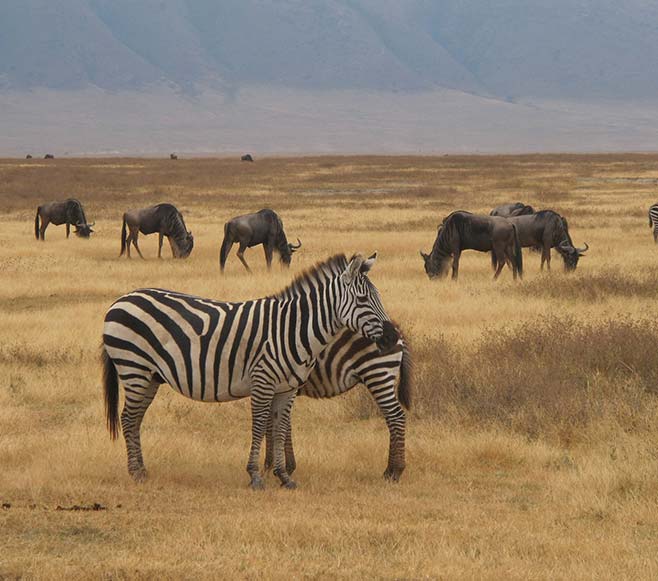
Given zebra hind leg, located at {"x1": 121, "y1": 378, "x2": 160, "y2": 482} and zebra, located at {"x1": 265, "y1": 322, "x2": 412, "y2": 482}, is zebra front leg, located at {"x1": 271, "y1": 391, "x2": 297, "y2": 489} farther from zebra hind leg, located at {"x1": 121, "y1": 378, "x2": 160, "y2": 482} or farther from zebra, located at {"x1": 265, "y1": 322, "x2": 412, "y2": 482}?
zebra hind leg, located at {"x1": 121, "y1": 378, "x2": 160, "y2": 482}

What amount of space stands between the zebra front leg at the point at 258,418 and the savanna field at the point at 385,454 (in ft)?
0.53

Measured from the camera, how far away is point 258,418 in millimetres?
8445

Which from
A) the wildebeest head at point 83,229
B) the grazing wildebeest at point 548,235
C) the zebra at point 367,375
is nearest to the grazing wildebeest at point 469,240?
the grazing wildebeest at point 548,235

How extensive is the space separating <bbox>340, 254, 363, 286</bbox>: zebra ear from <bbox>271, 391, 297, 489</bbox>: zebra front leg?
0.98 metres

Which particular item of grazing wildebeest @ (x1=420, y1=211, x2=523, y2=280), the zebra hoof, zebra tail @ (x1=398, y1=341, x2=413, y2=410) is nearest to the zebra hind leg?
the zebra hoof

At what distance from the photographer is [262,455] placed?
382 inches

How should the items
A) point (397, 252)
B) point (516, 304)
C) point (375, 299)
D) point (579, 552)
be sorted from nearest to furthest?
point (579, 552) → point (375, 299) → point (516, 304) → point (397, 252)

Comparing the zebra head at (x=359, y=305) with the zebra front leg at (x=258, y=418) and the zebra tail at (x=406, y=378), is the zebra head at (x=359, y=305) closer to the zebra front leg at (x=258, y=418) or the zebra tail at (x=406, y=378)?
the zebra front leg at (x=258, y=418)

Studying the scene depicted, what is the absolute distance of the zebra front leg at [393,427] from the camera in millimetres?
8891

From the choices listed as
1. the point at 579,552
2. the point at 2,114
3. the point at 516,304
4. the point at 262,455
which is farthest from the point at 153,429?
the point at 2,114

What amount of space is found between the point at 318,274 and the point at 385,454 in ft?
6.13

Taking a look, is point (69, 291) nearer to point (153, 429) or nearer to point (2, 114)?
point (153, 429)

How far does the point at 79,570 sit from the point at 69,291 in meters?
14.0

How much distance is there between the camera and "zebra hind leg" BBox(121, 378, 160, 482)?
29.1 ft
